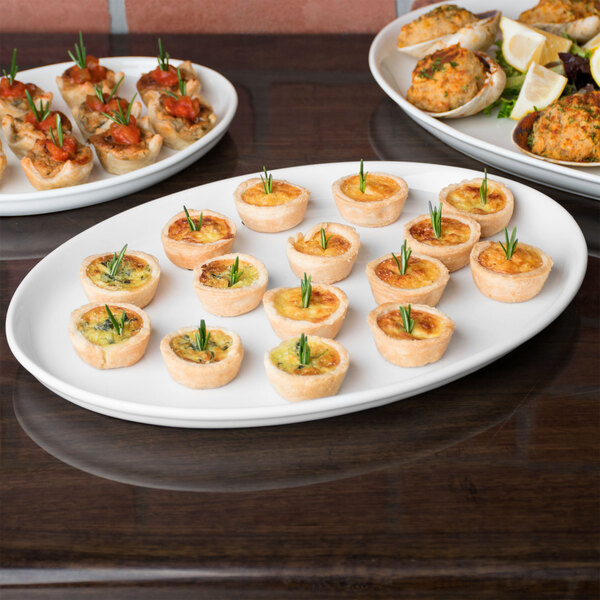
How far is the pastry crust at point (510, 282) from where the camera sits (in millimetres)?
1922

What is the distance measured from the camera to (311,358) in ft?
5.64

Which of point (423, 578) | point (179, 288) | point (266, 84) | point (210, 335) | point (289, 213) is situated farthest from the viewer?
point (266, 84)

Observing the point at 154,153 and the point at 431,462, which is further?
the point at 154,153

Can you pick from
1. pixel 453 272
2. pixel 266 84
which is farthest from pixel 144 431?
pixel 266 84

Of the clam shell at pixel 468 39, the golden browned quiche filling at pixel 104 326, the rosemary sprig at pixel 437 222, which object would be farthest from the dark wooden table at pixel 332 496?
the clam shell at pixel 468 39

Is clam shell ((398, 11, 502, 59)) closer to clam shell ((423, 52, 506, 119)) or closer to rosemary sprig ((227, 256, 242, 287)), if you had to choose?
clam shell ((423, 52, 506, 119))

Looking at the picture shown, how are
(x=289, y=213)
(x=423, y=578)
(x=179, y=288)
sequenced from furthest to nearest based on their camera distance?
(x=289, y=213) < (x=179, y=288) < (x=423, y=578)

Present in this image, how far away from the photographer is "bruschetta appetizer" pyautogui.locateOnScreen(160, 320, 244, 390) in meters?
1.69

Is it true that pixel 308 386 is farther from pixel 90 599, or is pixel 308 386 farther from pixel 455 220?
pixel 455 220

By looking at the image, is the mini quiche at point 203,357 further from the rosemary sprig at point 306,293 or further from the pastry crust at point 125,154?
the pastry crust at point 125,154

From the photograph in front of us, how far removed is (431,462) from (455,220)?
2.80 feet

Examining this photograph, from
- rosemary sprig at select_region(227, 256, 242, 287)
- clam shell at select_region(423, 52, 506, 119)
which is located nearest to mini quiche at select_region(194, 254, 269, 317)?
rosemary sprig at select_region(227, 256, 242, 287)

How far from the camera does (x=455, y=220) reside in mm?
2195

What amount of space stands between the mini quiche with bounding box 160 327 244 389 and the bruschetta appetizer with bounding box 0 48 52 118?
4.47ft
